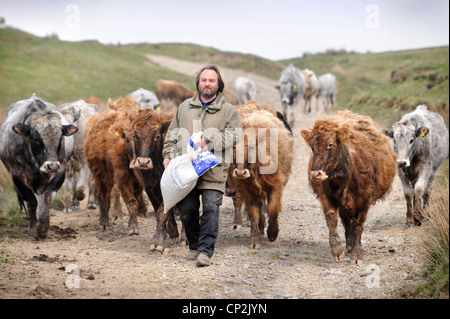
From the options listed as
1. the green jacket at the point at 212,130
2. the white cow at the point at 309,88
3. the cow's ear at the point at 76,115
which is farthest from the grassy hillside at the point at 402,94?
the green jacket at the point at 212,130

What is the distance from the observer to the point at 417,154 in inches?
437

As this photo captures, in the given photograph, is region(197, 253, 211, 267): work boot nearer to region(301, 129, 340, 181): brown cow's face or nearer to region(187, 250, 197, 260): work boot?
region(187, 250, 197, 260): work boot

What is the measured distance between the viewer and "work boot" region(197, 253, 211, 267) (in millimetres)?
7554

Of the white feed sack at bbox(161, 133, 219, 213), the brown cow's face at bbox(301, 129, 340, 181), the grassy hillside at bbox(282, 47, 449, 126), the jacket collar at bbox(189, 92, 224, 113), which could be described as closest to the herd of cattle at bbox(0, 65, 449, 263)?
the brown cow's face at bbox(301, 129, 340, 181)

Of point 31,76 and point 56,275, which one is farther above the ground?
point 31,76

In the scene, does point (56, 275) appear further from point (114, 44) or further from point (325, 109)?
point (114, 44)

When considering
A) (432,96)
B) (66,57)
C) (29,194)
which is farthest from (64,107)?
(66,57)

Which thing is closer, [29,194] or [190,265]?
[190,265]

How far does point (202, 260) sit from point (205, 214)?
63 cm

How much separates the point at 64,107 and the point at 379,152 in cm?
776

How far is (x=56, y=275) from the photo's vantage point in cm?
696

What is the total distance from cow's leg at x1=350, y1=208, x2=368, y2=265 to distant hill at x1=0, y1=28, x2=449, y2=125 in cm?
1097

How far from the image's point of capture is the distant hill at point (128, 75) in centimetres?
2311

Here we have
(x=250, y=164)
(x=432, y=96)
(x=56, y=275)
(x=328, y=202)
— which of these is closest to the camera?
(x=56, y=275)
